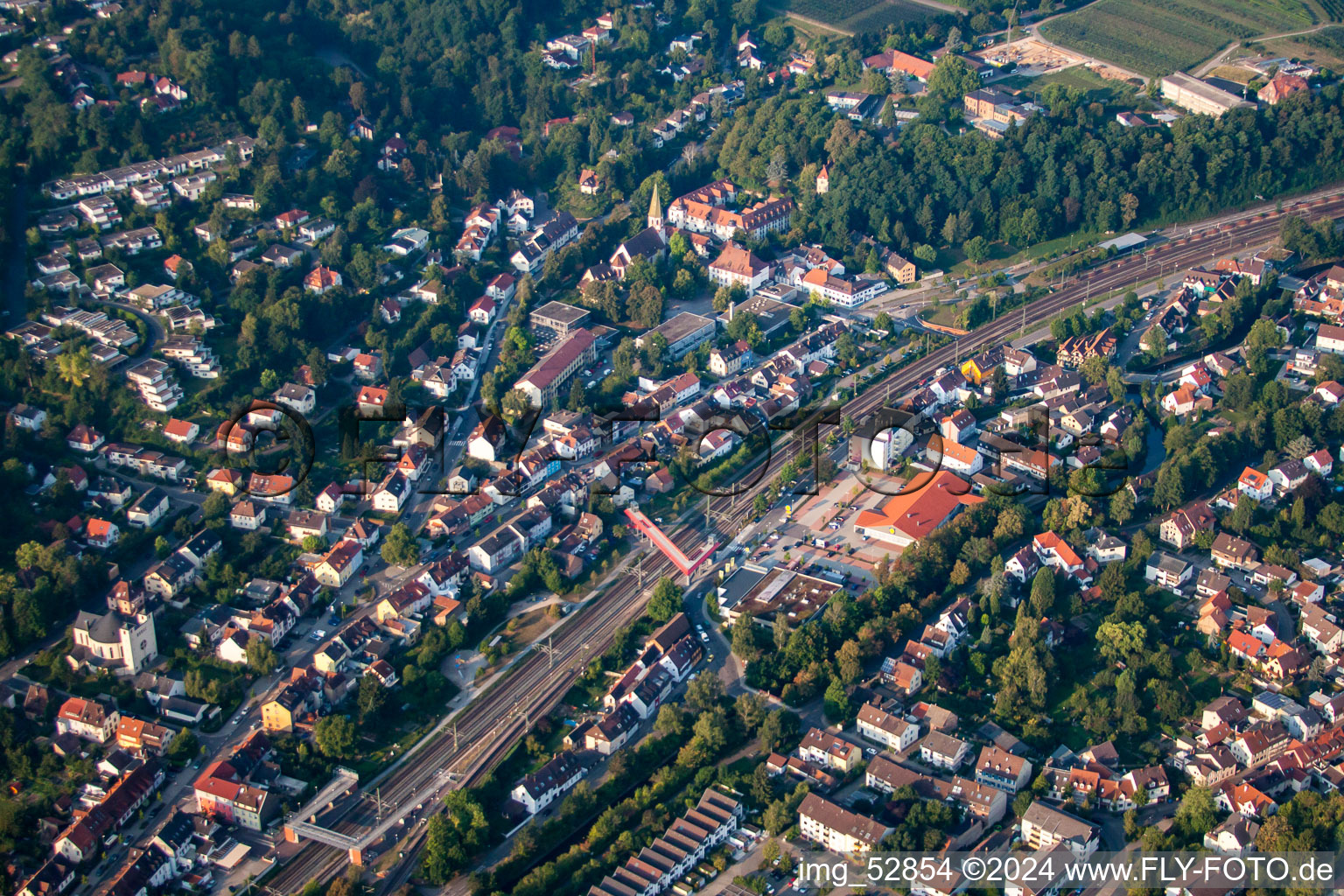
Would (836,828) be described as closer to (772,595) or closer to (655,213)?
(772,595)

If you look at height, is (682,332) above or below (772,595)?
above

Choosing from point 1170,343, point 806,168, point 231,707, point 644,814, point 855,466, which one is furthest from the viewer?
point 806,168

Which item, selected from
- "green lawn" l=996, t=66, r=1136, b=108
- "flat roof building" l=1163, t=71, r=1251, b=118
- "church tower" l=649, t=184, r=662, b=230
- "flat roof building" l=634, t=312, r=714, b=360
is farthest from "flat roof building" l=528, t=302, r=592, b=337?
"flat roof building" l=1163, t=71, r=1251, b=118

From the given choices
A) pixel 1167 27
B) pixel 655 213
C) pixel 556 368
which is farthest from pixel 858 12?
pixel 556 368

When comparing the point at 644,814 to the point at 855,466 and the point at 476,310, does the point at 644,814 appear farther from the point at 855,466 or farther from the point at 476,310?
the point at 476,310

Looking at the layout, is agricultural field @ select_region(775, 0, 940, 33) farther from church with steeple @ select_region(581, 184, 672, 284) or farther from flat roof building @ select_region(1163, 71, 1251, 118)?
church with steeple @ select_region(581, 184, 672, 284)

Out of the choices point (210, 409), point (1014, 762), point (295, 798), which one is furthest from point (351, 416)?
point (1014, 762)
